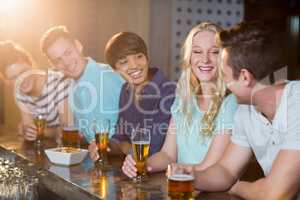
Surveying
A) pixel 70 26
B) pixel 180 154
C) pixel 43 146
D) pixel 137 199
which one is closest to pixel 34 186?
pixel 137 199

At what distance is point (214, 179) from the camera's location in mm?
1831

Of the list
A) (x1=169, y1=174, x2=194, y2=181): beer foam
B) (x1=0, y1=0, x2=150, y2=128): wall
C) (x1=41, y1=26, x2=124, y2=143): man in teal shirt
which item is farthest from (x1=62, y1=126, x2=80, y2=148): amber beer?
(x1=0, y1=0, x2=150, y2=128): wall

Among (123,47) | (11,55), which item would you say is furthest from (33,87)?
(123,47)

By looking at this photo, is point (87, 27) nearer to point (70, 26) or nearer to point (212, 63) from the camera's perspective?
point (70, 26)

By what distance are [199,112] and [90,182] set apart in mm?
612

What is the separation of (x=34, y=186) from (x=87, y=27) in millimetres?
2505

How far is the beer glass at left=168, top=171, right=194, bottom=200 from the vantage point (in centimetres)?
159

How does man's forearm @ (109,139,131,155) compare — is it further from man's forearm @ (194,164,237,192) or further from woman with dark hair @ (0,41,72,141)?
woman with dark hair @ (0,41,72,141)

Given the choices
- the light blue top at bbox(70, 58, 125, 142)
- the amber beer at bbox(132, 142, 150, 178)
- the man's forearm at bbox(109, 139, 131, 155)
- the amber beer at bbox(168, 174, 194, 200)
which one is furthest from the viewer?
the light blue top at bbox(70, 58, 125, 142)

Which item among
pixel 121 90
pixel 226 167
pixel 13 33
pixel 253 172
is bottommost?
pixel 253 172

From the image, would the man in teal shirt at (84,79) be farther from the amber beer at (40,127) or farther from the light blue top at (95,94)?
the amber beer at (40,127)

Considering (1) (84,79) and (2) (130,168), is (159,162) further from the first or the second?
(1) (84,79)

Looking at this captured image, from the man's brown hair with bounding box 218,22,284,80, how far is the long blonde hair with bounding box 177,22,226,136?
45 centimetres

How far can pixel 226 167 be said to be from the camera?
194cm
